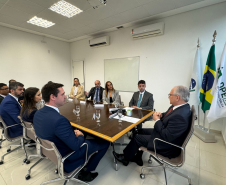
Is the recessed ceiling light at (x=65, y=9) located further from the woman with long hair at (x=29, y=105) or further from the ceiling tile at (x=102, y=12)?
the woman with long hair at (x=29, y=105)

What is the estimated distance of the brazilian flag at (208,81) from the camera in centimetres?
254

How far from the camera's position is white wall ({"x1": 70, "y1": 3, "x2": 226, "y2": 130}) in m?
2.79

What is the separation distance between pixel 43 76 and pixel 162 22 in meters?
5.09

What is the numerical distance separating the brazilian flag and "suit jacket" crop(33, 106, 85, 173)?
2.91 m

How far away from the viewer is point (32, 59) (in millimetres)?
4676

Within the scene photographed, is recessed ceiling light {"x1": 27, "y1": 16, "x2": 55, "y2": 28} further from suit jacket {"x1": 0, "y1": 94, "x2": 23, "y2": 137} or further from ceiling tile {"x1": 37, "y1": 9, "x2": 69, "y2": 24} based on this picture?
suit jacket {"x1": 0, "y1": 94, "x2": 23, "y2": 137}

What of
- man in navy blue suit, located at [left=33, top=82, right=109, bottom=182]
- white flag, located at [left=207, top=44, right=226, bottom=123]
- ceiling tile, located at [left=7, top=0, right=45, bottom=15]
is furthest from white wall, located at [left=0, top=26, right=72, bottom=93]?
white flag, located at [left=207, top=44, right=226, bottom=123]

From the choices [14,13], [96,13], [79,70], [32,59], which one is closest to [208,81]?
[96,13]

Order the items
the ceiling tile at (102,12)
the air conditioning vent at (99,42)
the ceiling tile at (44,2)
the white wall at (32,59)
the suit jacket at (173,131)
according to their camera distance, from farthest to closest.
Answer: the air conditioning vent at (99,42), the white wall at (32,59), the ceiling tile at (102,12), the ceiling tile at (44,2), the suit jacket at (173,131)

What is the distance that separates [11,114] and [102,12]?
10.5 feet

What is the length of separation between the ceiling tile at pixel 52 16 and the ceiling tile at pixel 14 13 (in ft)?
1.34

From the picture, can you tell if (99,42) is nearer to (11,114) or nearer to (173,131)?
(11,114)

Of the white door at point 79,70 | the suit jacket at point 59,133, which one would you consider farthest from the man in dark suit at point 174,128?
the white door at point 79,70

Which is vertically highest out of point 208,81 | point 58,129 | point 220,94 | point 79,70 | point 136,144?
point 79,70
